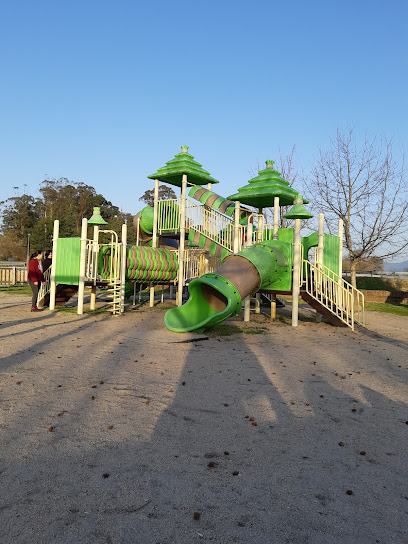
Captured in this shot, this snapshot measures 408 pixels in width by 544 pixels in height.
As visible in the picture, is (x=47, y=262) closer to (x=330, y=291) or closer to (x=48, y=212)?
(x=330, y=291)

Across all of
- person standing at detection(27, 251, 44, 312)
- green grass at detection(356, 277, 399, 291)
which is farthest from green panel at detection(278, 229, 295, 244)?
green grass at detection(356, 277, 399, 291)

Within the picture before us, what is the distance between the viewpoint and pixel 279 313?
1655cm

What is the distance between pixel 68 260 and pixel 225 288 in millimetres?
6890

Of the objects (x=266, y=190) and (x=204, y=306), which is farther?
(x=266, y=190)

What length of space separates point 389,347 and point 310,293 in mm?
3351

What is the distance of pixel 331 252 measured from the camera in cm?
1398

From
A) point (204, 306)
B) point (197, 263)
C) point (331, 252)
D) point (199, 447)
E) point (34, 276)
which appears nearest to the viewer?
point (199, 447)

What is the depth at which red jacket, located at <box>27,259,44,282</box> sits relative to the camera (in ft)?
47.4

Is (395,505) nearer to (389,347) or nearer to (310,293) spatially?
(389,347)

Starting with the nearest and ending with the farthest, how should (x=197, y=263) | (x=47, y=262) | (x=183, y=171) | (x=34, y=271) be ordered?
(x=34, y=271), (x=47, y=262), (x=183, y=171), (x=197, y=263)

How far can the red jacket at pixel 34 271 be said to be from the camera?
47.4 ft

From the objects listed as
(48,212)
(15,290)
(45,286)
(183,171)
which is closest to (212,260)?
(183,171)

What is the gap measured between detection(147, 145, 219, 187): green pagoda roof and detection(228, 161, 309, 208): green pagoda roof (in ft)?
7.17

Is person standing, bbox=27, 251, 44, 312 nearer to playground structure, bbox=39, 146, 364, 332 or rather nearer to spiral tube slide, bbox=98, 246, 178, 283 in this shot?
playground structure, bbox=39, 146, 364, 332
